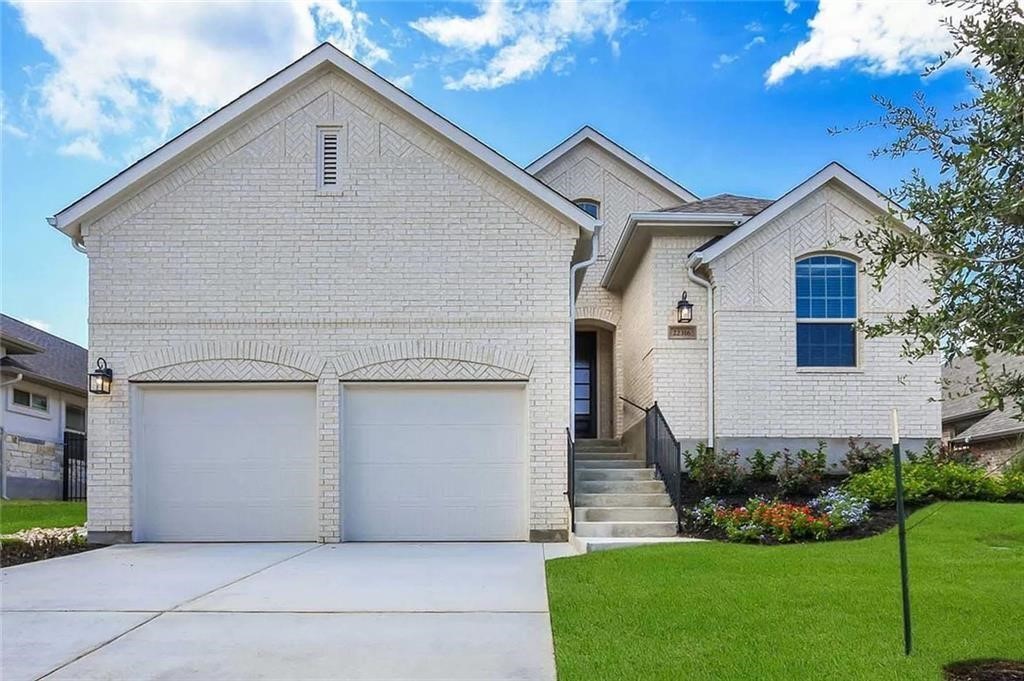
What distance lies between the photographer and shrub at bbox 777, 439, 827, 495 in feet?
40.3

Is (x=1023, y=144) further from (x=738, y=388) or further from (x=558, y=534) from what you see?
(x=738, y=388)

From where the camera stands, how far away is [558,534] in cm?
1153

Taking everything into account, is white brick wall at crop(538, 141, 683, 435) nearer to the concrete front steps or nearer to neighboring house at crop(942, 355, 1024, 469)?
the concrete front steps

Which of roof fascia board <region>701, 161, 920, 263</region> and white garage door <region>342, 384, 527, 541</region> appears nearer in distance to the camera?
white garage door <region>342, 384, 527, 541</region>

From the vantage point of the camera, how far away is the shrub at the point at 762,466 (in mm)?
12844

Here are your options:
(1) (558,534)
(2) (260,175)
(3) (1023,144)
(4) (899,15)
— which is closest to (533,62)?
(2) (260,175)

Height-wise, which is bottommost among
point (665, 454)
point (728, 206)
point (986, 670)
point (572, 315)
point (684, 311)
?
point (986, 670)

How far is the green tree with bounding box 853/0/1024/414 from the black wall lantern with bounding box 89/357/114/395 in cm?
999

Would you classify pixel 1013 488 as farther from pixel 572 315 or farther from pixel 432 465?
pixel 432 465

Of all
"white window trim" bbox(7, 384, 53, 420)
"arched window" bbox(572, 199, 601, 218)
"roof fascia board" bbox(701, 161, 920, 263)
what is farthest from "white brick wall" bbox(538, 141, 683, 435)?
"white window trim" bbox(7, 384, 53, 420)

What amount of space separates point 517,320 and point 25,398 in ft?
49.2

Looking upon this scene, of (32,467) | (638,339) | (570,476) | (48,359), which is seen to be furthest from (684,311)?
(48,359)

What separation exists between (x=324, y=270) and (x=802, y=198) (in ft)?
24.6

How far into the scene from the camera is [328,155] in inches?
475
